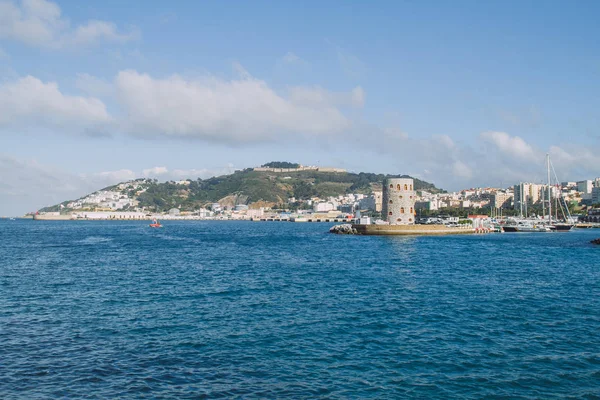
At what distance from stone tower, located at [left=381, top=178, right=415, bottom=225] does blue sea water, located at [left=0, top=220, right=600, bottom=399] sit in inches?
1762

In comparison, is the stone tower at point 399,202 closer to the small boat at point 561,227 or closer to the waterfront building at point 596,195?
the small boat at point 561,227

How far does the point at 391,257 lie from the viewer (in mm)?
42938

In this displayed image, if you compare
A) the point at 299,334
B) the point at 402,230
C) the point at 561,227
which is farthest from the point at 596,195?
the point at 299,334

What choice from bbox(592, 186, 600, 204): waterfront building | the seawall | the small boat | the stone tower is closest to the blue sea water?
the seawall

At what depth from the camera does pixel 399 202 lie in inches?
3061

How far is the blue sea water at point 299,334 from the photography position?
12475mm

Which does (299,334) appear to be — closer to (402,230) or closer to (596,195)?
(402,230)

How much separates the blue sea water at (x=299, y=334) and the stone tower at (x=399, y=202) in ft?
147

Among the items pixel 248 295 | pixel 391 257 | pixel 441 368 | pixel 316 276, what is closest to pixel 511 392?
pixel 441 368

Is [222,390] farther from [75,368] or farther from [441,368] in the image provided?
[441,368]

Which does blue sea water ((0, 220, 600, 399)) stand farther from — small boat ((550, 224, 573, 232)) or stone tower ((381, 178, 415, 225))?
small boat ((550, 224, 573, 232))

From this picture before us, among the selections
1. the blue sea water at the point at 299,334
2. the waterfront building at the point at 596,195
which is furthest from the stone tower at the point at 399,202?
the waterfront building at the point at 596,195

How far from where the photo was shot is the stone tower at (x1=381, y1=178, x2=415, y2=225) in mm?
77688

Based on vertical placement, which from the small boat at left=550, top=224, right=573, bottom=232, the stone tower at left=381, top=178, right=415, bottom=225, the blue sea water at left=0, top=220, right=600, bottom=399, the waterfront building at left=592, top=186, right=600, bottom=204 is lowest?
the blue sea water at left=0, top=220, right=600, bottom=399
